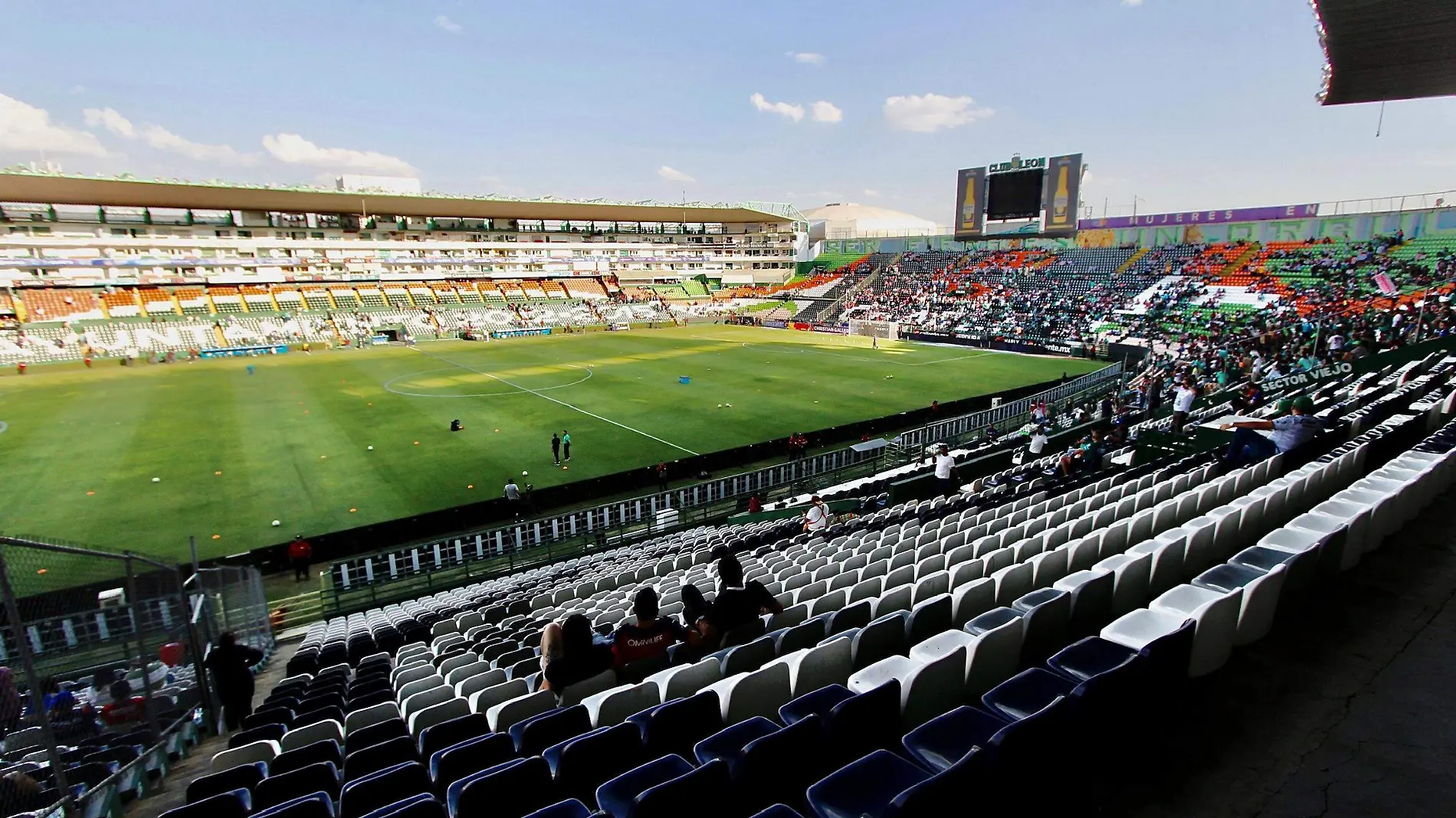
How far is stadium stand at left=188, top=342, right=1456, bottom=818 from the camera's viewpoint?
3209mm

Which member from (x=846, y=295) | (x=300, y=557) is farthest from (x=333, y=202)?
(x=300, y=557)

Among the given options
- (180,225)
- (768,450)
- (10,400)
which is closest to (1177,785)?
(768,450)

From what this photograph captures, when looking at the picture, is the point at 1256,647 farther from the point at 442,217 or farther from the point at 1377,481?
the point at 442,217

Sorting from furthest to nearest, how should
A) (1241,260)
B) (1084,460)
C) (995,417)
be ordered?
(1241,260) → (995,417) → (1084,460)

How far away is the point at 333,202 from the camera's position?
73.6m

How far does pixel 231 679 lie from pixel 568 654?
4283 millimetres

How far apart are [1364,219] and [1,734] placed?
74.5 m

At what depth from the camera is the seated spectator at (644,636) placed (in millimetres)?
5629

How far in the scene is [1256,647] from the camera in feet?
16.6

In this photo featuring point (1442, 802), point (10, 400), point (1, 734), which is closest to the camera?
point (1442, 802)

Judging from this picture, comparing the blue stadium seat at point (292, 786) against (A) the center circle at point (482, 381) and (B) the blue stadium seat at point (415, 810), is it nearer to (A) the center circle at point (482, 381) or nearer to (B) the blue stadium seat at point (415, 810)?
(B) the blue stadium seat at point (415, 810)

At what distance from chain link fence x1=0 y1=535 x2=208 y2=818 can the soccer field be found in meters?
9.59

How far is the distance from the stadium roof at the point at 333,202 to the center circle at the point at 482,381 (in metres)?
40.9

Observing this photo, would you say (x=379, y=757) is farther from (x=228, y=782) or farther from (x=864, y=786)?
(x=864, y=786)
